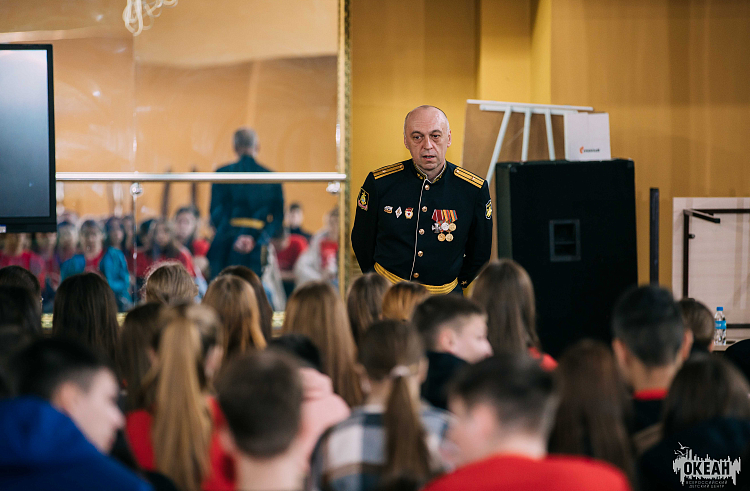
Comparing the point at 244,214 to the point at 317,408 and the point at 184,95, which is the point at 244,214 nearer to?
the point at 184,95

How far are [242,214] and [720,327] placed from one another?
2.76 metres

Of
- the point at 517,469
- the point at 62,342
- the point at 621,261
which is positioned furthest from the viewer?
the point at 621,261

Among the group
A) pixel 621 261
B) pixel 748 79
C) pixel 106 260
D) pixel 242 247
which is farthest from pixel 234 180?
pixel 748 79

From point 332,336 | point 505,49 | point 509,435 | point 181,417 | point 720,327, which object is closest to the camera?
point 509,435

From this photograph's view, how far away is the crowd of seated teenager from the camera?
1.34 metres

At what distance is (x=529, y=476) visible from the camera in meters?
1.23

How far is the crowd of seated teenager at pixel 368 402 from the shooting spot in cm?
134

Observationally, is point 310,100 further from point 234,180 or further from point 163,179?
point 163,179

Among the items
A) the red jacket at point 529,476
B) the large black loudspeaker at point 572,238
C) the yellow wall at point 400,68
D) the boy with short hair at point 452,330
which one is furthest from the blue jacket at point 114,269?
the red jacket at point 529,476

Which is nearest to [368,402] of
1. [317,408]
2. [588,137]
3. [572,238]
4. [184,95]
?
[317,408]

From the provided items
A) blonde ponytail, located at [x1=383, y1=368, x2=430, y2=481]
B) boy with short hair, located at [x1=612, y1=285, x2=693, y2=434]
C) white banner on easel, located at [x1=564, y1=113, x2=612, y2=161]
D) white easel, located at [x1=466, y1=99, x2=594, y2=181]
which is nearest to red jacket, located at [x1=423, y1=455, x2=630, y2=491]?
blonde ponytail, located at [x1=383, y1=368, x2=430, y2=481]

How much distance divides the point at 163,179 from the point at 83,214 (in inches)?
19.9

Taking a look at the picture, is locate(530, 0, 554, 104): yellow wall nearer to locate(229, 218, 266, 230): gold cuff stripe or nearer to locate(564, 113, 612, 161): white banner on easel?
locate(564, 113, 612, 161): white banner on easel

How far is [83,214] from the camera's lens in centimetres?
466
